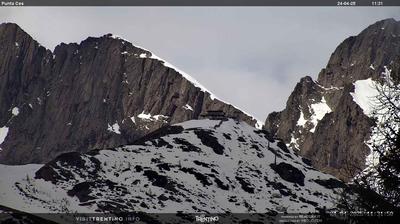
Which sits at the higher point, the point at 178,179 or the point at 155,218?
the point at 178,179

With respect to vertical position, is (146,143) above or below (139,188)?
above

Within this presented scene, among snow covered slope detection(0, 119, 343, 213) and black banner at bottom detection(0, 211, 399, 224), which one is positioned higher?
snow covered slope detection(0, 119, 343, 213)

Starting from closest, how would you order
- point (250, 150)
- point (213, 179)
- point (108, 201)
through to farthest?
1. point (108, 201)
2. point (213, 179)
3. point (250, 150)

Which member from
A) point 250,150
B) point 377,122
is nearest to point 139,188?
point 250,150

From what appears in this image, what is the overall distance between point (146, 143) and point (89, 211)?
61.6m

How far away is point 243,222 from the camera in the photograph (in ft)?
429

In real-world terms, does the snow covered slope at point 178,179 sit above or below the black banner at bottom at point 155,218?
above

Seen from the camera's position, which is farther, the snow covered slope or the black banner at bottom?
the snow covered slope

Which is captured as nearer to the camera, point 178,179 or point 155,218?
point 155,218

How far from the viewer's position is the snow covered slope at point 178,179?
390 ft

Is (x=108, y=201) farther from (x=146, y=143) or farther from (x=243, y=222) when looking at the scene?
(x=146, y=143)

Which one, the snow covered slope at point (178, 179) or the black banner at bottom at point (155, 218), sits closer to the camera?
the black banner at bottom at point (155, 218)

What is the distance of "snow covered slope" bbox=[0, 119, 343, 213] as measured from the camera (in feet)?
390

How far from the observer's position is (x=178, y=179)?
150 metres
